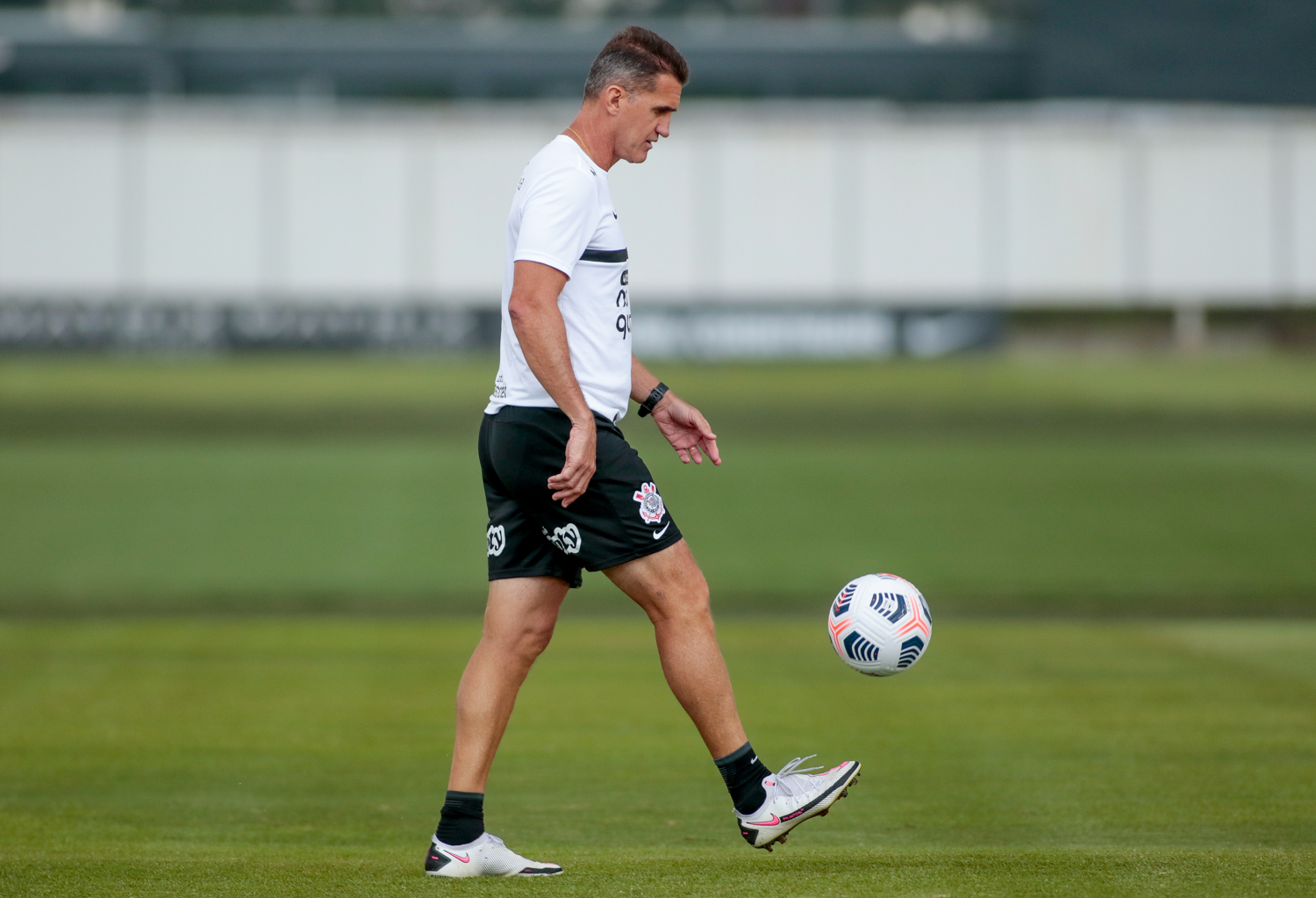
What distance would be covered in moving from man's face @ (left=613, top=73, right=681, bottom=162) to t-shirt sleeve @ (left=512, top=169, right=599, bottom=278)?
0.25 meters

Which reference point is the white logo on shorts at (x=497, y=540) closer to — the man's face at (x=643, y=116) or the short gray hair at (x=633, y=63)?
the man's face at (x=643, y=116)

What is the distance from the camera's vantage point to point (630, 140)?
14.3 feet

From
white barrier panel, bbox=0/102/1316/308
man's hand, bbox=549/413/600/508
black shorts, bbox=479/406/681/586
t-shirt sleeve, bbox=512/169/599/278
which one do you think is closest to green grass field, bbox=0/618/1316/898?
Result: black shorts, bbox=479/406/681/586

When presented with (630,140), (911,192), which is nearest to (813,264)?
(911,192)

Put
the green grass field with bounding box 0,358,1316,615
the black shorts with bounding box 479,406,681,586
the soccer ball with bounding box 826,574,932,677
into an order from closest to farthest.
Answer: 1. the black shorts with bounding box 479,406,681,586
2. the soccer ball with bounding box 826,574,932,677
3. the green grass field with bounding box 0,358,1316,615

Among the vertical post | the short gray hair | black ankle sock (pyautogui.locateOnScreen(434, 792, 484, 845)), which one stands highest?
the vertical post

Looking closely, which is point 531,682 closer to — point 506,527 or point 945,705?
point 945,705

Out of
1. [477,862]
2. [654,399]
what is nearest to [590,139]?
[654,399]

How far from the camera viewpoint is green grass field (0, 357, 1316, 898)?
178 inches

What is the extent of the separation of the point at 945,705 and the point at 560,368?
3.73 m

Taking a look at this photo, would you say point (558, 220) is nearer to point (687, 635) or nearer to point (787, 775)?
point (687, 635)

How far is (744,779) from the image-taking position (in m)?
4.22

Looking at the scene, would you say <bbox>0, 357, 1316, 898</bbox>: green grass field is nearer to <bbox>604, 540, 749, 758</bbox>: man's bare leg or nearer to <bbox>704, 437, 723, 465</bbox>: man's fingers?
<bbox>604, 540, 749, 758</bbox>: man's bare leg

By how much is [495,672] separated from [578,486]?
0.61 m
